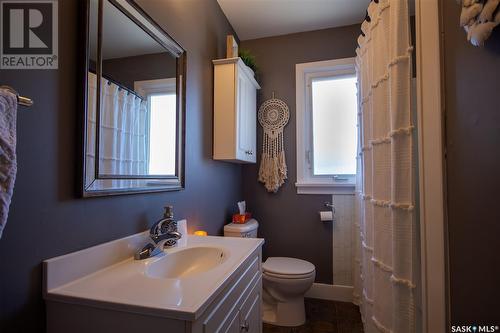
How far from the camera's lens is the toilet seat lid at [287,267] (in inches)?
72.4

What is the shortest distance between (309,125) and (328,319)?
1683 mm

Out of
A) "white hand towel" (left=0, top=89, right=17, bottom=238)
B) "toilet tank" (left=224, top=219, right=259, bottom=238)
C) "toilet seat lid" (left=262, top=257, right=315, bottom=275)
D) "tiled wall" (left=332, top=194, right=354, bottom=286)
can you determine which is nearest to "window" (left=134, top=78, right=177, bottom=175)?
"white hand towel" (left=0, top=89, right=17, bottom=238)

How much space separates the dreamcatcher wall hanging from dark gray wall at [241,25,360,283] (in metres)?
0.06

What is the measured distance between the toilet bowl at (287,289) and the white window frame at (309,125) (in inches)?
28.4

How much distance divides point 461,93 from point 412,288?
86 cm

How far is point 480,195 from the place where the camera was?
2.69ft

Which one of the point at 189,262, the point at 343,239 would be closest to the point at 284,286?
the point at 343,239

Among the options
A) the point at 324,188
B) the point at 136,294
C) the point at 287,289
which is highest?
the point at 324,188

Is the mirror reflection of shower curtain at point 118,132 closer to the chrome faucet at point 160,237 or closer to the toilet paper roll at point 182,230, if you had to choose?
the chrome faucet at point 160,237

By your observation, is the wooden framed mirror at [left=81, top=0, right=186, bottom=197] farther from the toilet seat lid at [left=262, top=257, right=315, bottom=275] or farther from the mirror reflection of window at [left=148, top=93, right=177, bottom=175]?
the toilet seat lid at [left=262, top=257, right=315, bottom=275]

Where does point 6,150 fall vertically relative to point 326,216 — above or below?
above

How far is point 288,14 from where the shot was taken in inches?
85.7

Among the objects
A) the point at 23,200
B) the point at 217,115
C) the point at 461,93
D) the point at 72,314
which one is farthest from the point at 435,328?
the point at 217,115

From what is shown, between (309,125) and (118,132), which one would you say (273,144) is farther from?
(118,132)
